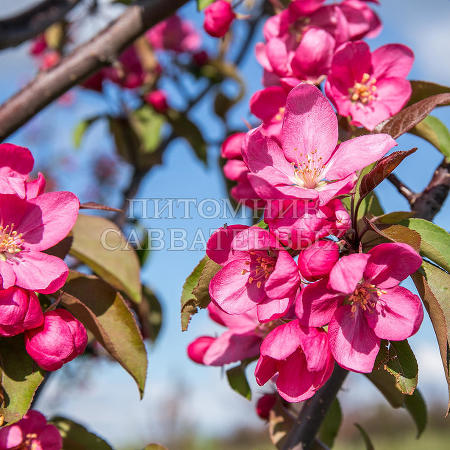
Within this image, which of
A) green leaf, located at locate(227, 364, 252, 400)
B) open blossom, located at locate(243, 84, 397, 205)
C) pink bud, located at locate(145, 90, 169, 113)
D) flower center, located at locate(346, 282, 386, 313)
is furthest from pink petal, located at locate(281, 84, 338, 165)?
pink bud, located at locate(145, 90, 169, 113)

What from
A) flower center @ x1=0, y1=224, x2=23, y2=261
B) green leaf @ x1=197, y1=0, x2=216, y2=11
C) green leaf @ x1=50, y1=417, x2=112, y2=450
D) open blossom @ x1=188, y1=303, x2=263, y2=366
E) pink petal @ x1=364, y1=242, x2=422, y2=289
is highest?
green leaf @ x1=197, y1=0, x2=216, y2=11

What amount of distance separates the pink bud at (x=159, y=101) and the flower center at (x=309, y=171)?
6.75 ft

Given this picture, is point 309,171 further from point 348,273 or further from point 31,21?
point 31,21

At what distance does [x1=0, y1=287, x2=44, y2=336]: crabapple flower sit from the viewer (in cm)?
101

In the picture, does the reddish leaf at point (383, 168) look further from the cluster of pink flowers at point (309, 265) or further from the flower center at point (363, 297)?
the flower center at point (363, 297)

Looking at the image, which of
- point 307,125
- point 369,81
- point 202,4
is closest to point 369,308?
point 307,125

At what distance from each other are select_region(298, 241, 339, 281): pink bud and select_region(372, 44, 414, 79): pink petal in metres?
0.59

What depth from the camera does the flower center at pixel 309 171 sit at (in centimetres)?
107

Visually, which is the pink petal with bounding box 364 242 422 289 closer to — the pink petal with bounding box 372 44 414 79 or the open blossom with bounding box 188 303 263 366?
the open blossom with bounding box 188 303 263 366

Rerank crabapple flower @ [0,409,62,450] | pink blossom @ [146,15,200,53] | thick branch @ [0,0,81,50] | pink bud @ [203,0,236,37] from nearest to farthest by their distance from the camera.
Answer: crabapple flower @ [0,409,62,450] < pink bud @ [203,0,236,37] < thick branch @ [0,0,81,50] < pink blossom @ [146,15,200,53]

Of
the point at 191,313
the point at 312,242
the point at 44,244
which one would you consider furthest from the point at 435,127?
the point at 44,244

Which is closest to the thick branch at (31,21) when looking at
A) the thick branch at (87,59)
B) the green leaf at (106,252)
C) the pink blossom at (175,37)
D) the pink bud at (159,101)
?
the thick branch at (87,59)

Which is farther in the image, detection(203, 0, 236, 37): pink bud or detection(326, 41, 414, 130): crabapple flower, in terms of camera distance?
detection(203, 0, 236, 37): pink bud

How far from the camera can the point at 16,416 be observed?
3.50 ft
